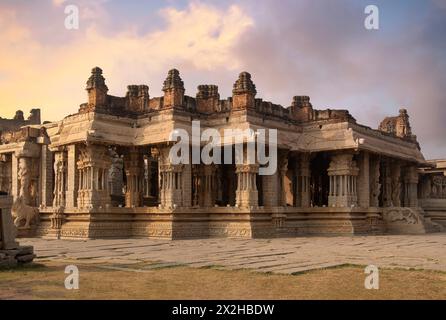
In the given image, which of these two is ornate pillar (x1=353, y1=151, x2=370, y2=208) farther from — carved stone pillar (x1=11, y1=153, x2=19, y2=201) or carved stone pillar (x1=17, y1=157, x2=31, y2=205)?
carved stone pillar (x1=11, y1=153, x2=19, y2=201)

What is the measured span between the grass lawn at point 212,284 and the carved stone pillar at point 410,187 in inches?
1032

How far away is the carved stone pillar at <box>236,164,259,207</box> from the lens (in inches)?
985

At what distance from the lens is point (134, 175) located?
1099 inches

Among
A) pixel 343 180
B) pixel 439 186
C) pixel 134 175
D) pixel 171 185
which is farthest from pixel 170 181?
pixel 439 186

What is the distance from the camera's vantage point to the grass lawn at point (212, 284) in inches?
340

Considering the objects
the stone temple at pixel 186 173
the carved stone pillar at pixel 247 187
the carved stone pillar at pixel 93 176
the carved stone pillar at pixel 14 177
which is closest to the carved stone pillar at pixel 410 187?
the stone temple at pixel 186 173

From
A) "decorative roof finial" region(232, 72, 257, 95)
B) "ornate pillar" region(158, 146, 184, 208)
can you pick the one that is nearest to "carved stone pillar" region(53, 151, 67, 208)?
"ornate pillar" region(158, 146, 184, 208)

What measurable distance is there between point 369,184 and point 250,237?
891cm

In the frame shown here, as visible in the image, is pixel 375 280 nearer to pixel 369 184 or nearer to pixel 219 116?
pixel 219 116

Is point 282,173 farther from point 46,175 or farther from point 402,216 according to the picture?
point 46,175

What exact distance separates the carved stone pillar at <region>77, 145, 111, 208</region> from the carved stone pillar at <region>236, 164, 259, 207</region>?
597cm
